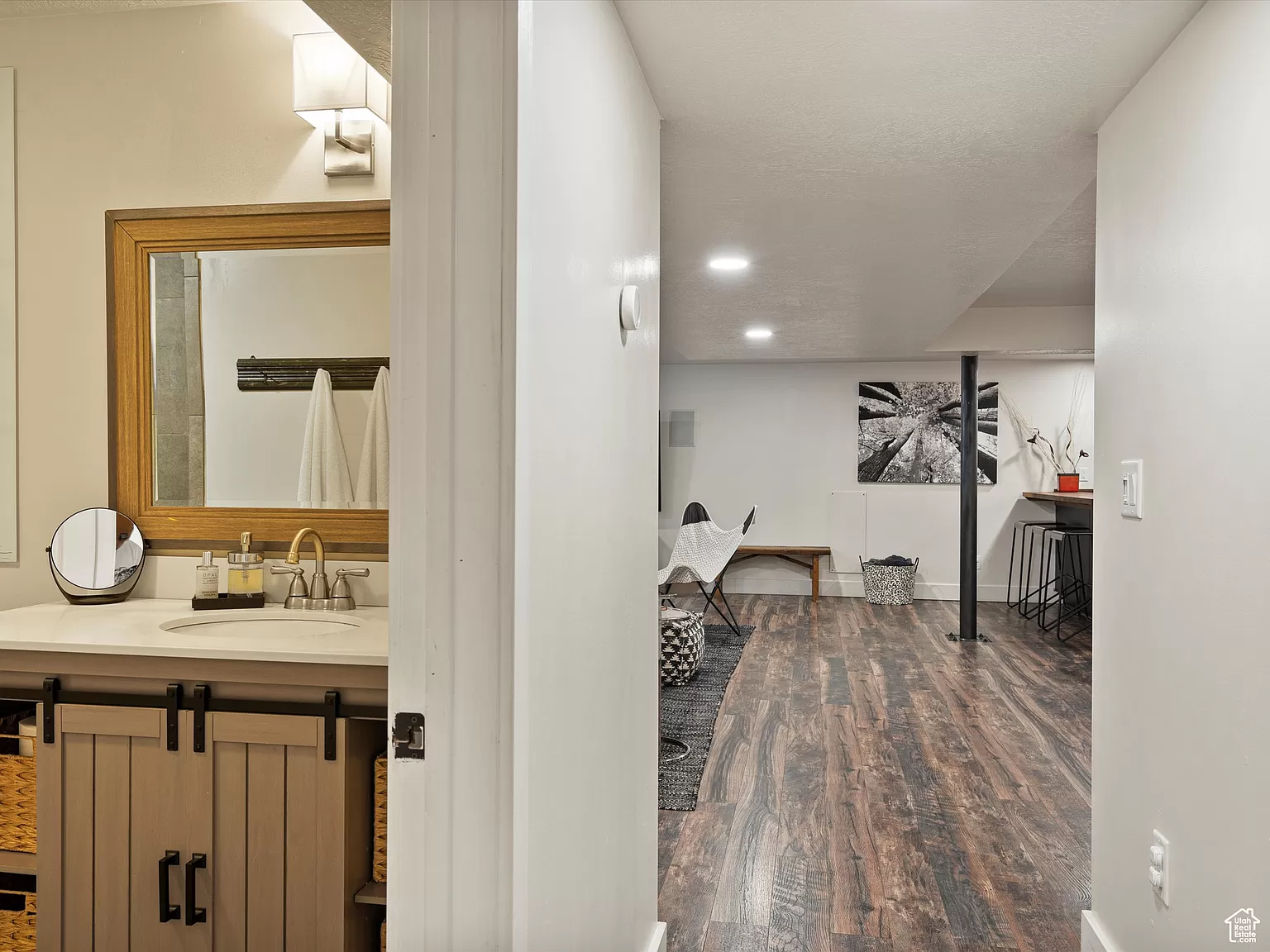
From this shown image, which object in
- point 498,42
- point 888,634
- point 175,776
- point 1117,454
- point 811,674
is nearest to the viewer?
point 498,42

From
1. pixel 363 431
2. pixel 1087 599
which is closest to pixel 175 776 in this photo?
pixel 363 431

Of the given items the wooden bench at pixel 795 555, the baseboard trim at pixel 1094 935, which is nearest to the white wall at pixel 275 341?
the baseboard trim at pixel 1094 935

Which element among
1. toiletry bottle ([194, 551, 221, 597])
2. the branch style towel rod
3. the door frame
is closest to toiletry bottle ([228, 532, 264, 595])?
toiletry bottle ([194, 551, 221, 597])

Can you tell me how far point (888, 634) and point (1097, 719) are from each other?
14.2 ft

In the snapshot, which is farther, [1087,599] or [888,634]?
[1087,599]

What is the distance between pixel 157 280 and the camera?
2291 millimetres

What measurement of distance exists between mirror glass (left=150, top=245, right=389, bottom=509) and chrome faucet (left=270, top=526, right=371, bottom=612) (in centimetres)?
13

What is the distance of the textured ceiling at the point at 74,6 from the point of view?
2242 millimetres

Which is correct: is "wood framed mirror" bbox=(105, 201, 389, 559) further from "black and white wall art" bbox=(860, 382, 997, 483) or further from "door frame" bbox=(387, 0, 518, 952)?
"black and white wall art" bbox=(860, 382, 997, 483)

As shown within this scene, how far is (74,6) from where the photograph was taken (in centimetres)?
227

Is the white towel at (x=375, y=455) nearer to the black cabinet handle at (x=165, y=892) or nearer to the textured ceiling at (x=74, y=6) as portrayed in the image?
the black cabinet handle at (x=165, y=892)

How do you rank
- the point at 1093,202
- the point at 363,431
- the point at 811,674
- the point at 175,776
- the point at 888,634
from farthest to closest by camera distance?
the point at 888,634
the point at 811,674
the point at 1093,202
the point at 363,431
the point at 175,776

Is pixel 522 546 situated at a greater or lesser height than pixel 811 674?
greater

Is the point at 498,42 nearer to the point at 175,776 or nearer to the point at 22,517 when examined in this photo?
the point at 175,776
